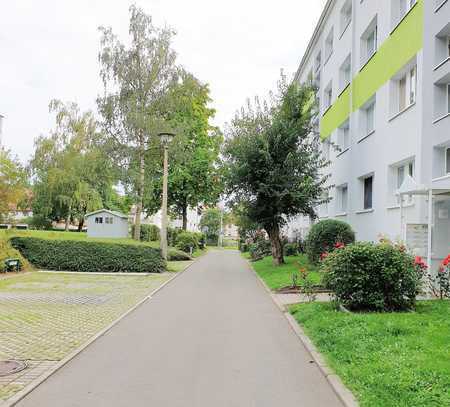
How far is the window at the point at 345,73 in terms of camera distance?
22.5 meters

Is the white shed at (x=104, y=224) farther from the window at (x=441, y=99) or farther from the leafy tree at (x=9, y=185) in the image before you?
the window at (x=441, y=99)

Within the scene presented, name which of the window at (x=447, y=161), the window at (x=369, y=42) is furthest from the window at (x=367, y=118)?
the window at (x=447, y=161)

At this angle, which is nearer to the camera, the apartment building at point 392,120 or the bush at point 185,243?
the apartment building at point 392,120

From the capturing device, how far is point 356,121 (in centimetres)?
1981

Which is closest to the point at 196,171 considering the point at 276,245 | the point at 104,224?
the point at 104,224

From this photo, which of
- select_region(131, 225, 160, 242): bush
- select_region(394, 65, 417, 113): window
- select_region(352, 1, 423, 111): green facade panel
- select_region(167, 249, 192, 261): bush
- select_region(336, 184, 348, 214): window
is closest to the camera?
select_region(352, 1, 423, 111): green facade panel

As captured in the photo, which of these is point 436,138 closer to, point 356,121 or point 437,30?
point 437,30

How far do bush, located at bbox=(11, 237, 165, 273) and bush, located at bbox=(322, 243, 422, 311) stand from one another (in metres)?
12.7

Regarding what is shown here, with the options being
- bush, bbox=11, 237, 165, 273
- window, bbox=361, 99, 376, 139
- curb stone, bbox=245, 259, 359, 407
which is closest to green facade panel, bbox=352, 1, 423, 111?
window, bbox=361, 99, 376, 139

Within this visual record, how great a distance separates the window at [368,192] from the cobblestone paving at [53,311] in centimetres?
840

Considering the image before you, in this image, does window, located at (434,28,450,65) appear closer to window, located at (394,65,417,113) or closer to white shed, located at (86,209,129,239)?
window, located at (394,65,417,113)

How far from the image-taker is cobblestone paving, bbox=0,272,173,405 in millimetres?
6354

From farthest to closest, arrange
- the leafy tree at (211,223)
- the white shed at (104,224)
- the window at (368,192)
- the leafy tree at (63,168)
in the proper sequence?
the leafy tree at (211,223) → the leafy tree at (63,168) → the white shed at (104,224) → the window at (368,192)

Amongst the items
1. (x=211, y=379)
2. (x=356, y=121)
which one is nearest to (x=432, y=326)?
(x=211, y=379)
